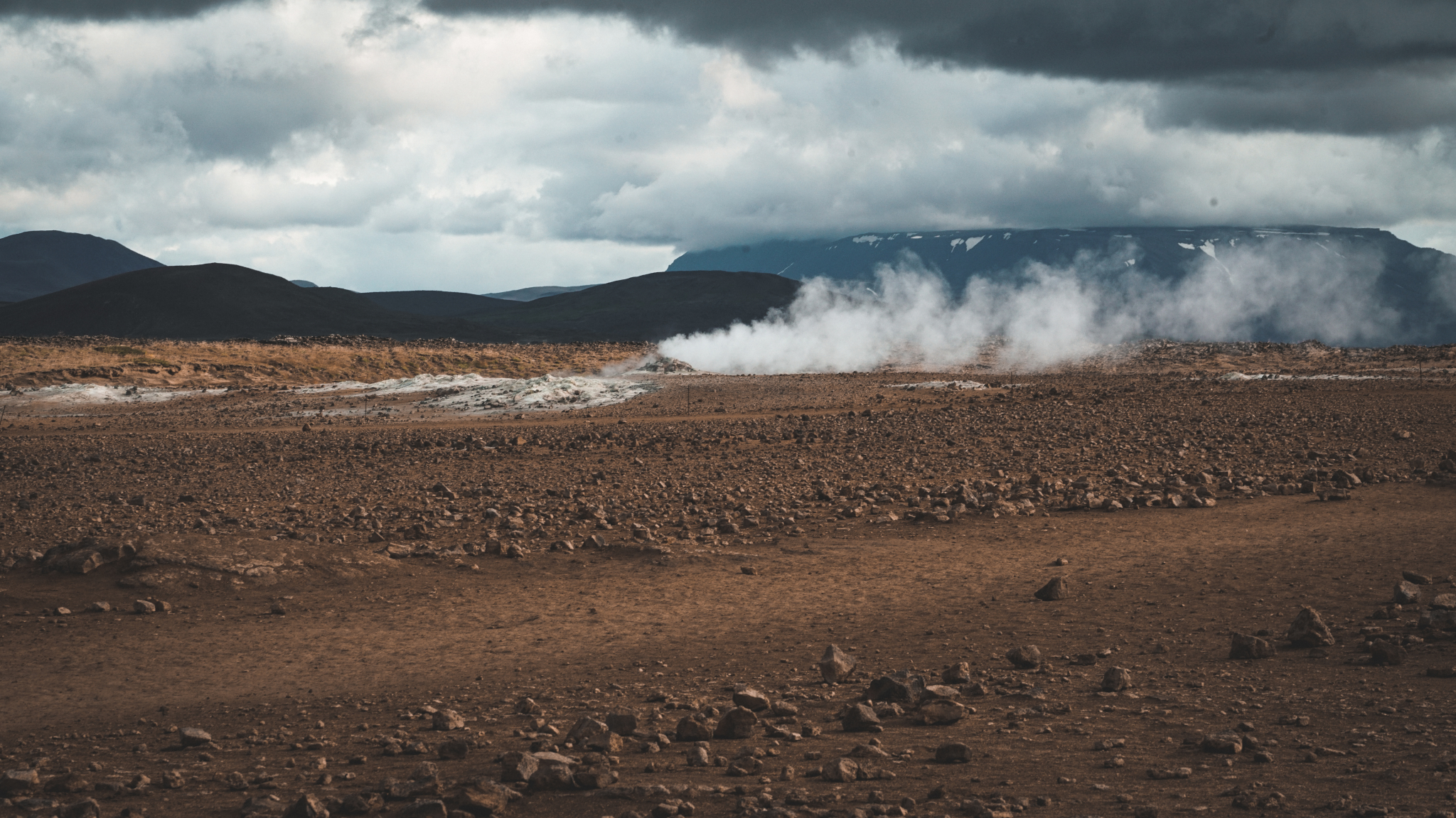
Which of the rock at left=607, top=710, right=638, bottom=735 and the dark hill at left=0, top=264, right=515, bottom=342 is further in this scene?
the dark hill at left=0, top=264, right=515, bottom=342

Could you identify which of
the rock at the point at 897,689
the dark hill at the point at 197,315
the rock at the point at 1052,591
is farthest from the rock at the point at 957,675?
the dark hill at the point at 197,315

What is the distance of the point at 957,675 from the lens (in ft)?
30.5

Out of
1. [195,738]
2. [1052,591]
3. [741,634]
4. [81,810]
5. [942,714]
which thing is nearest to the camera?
[81,810]

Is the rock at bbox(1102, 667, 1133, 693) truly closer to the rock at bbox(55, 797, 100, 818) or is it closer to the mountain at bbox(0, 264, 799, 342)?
the rock at bbox(55, 797, 100, 818)

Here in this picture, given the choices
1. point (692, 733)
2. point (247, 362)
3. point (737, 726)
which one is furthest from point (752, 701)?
point (247, 362)

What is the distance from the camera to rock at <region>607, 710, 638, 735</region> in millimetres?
8094

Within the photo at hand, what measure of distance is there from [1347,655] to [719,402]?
38159 mm

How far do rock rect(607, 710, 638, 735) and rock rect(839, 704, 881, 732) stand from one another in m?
1.59

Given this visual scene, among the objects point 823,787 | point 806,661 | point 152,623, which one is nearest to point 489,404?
point 152,623

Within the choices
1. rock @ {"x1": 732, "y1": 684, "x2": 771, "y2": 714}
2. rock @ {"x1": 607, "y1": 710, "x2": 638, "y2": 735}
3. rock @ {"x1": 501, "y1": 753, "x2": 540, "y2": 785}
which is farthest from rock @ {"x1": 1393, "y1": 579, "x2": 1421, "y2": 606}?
rock @ {"x1": 501, "y1": 753, "x2": 540, "y2": 785}

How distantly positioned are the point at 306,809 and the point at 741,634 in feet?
18.1

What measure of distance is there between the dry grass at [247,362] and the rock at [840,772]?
60.5 m

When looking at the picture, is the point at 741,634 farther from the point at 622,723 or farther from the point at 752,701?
the point at 622,723

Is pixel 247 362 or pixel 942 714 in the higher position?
pixel 247 362
